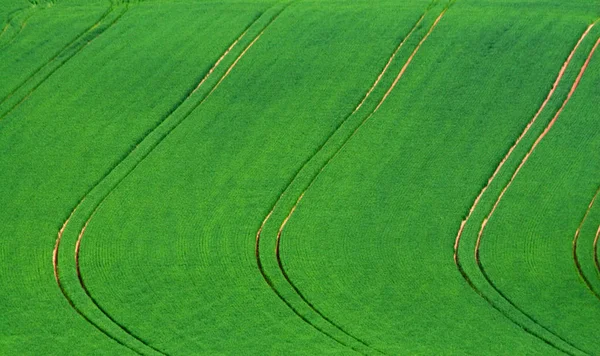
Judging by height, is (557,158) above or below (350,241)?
above

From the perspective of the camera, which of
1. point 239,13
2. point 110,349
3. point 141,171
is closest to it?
point 110,349

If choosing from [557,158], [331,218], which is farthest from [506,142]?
[331,218]

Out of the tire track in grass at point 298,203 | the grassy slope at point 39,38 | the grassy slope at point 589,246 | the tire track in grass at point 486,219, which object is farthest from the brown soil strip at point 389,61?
the grassy slope at point 39,38

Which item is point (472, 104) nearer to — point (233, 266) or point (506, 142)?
point (506, 142)

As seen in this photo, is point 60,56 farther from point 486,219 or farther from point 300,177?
point 486,219

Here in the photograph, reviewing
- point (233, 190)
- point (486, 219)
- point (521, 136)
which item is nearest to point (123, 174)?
point (233, 190)

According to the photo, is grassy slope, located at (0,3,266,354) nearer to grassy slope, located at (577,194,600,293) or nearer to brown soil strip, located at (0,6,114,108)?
brown soil strip, located at (0,6,114,108)
